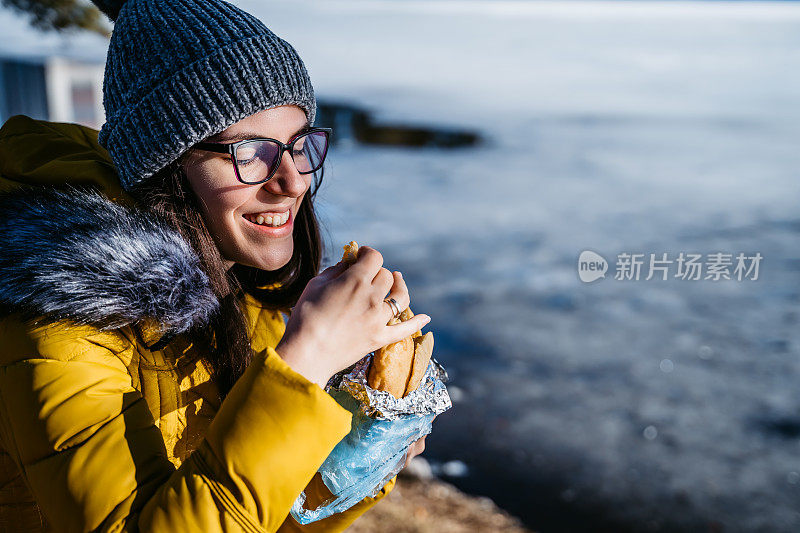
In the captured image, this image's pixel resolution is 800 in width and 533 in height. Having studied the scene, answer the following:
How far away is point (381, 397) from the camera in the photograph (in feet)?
4.81

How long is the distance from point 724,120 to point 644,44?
415 centimetres

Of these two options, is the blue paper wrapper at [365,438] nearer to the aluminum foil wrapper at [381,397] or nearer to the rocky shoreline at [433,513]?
the aluminum foil wrapper at [381,397]

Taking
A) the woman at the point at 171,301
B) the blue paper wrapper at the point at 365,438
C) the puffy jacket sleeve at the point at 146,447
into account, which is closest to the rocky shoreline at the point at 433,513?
the woman at the point at 171,301

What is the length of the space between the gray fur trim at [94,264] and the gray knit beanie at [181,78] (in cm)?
18

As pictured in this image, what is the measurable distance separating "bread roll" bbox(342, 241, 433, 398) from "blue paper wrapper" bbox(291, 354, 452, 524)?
2 centimetres

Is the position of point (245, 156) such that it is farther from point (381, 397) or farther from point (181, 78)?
point (381, 397)

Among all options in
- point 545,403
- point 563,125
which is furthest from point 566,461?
point 563,125

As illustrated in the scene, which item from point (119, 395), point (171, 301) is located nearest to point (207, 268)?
point (171, 301)

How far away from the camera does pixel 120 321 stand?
1.33m

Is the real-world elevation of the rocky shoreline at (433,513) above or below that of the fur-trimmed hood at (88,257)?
below


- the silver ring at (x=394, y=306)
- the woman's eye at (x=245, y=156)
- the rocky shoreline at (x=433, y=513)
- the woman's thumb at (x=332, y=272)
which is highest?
the woman's eye at (x=245, y=156)

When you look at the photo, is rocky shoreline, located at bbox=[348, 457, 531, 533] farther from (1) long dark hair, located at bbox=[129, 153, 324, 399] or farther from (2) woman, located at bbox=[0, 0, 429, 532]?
(1) long dark hair, located at bbox=[129, 153, 324, 399]

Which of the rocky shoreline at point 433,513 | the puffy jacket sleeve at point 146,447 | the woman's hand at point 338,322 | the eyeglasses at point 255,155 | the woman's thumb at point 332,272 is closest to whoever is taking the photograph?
the puffy jacket sleeve at point 146,447

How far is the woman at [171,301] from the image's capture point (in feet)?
3.72
